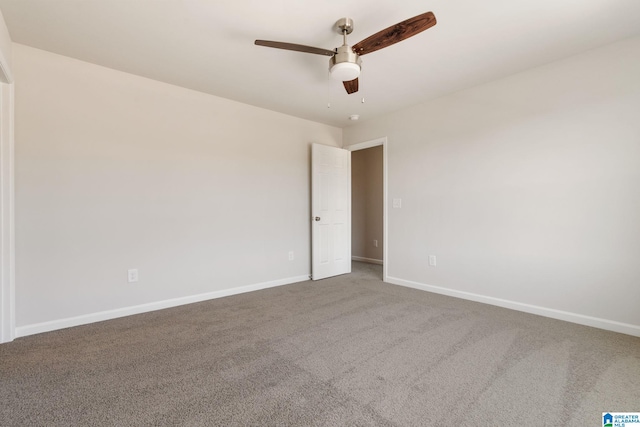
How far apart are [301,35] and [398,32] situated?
33.8 inches

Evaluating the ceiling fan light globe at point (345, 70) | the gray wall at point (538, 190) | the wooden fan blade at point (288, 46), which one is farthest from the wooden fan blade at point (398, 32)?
the gray wall at point (538, 190)

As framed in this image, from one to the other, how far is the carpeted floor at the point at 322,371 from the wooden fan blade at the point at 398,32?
6.86 feet

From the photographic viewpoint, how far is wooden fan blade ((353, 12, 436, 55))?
1571 mm

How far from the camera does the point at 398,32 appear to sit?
171 cm

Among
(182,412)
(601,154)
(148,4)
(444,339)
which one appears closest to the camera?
(182,412)

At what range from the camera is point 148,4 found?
1.90m

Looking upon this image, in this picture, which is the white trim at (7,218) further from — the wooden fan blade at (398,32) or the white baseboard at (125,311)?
the wooden fan blade at (398,32)

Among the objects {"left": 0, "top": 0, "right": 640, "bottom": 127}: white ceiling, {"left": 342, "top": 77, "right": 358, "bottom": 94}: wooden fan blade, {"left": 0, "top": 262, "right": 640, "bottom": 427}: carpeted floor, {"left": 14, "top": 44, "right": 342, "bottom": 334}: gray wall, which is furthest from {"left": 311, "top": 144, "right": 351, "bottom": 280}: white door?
{"left": 342, "top": 77, "right": 358, "bottom": 94}: wooden fan blade

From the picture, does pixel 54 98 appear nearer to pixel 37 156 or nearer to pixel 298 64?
pixel 37 156

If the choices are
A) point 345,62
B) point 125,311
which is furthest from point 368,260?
point 345,62

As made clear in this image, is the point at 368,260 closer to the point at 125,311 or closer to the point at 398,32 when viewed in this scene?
the point at 125,311

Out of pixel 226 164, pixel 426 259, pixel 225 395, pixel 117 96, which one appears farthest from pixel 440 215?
pixel 117 96

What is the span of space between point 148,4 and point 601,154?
3715 millimetres

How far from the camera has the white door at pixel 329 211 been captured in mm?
4180
